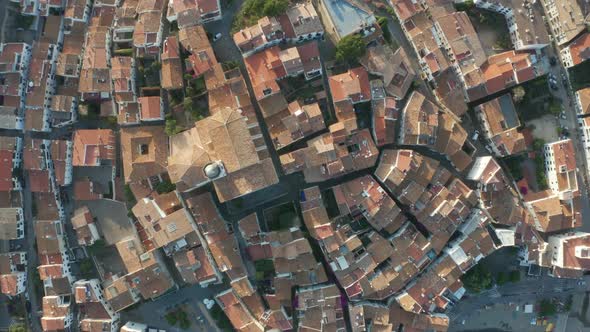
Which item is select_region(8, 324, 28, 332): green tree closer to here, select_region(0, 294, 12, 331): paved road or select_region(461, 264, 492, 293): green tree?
select_region(0, 294, 12, 331): paved road

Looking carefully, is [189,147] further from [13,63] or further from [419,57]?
[419,57]

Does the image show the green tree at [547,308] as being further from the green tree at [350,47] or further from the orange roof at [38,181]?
the orange roof at [38,181]

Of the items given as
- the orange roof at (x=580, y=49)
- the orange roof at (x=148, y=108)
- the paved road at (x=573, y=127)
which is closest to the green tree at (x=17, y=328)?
the orange roof at (x=148, y=108)

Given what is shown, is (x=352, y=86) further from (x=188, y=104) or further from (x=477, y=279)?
(x=477, y=279)

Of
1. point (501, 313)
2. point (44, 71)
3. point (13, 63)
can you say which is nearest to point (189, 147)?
point (44, 71)

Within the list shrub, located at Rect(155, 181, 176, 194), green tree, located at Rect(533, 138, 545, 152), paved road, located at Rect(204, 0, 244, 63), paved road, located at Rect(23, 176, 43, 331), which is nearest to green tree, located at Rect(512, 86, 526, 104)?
green tree, located at Rect(533, 138, 545, 152)
